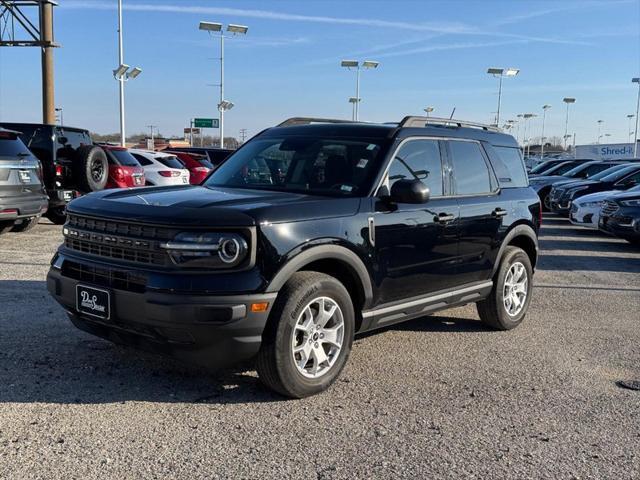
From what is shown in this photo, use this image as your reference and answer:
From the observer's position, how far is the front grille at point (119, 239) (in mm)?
3955

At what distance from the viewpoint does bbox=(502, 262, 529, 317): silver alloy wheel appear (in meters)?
6.30

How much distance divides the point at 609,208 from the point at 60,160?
10768 mm

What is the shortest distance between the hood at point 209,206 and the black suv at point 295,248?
0.01 meters

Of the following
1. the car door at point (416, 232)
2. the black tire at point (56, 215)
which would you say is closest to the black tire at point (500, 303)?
the car door at point (416, 232)

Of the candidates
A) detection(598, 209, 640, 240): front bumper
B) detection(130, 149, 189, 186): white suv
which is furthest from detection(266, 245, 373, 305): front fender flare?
detection(130, 149, 189, 186): white suv

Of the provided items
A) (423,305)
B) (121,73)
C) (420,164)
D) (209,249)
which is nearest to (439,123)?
(420,164)

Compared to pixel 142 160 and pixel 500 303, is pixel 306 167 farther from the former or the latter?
pixel 142 160

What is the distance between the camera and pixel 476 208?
5680 mm

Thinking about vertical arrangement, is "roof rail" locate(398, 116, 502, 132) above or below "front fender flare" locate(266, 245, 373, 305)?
above

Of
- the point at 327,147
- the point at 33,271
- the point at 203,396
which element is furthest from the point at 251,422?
the point at 33,271

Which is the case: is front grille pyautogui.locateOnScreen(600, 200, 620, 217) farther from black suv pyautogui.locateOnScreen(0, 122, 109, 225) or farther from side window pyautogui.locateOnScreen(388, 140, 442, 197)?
black suv pyautogui.locateOnScreen(0, 122, 109, 225)

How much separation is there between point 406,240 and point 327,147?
3.27ft

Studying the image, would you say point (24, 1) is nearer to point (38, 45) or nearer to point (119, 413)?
point (38, 45)

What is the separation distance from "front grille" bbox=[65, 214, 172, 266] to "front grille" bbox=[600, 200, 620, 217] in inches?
428
